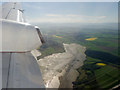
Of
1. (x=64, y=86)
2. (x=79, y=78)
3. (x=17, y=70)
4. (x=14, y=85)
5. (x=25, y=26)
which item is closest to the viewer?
(x=14, y=85)

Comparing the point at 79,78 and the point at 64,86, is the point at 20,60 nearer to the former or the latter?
the point at 64,86

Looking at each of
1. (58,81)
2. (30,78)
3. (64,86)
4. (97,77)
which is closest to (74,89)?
(64,86)

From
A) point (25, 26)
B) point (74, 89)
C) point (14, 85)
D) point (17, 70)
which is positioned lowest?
point (74, 89)

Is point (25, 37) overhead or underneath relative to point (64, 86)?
overhead

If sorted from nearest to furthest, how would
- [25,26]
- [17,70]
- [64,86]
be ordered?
[17,70], [25,26], [64,86]

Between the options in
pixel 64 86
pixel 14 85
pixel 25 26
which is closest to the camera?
pixel 14 85

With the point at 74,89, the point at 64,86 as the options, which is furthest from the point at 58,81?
the point at 74,89

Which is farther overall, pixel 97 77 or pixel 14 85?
pixel 97 77

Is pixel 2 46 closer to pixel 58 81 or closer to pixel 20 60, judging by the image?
pixel 20 60

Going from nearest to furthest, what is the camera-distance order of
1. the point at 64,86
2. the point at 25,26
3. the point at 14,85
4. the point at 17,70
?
the point at 14,85 → the point at 17,70 → the point at 25,26 → the point at 64,86
